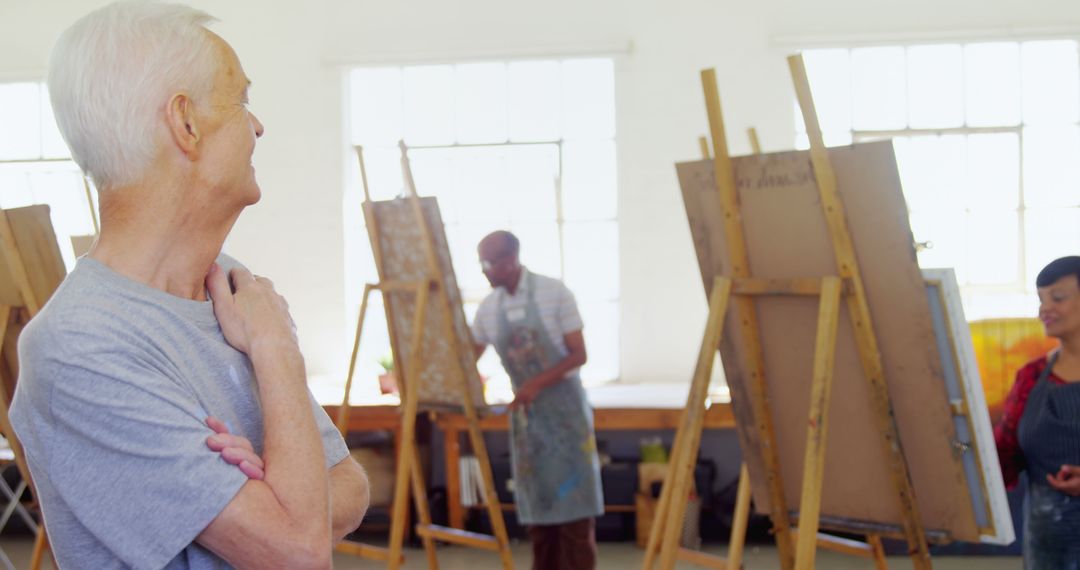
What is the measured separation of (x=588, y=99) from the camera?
6617 mm

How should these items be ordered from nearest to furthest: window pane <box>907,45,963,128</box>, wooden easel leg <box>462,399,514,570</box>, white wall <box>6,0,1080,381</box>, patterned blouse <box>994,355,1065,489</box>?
1. patterned blouse <box>994,355,1065,489</box>
2. wooden easel leg <box>462,399,514,570</box>
3. white wall <box>6,0,1080,381</box>
4. window pane <box>907,45,963,128</box>

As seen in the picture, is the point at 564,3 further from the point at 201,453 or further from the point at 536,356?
the point at 201,453

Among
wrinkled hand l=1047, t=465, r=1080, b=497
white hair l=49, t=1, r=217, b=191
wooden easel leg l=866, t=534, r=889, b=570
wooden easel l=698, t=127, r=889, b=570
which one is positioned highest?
white hair l=49, t=1, r=217, b=191

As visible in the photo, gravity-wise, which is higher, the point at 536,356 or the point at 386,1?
the point at 386,1

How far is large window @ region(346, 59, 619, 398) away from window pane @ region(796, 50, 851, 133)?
1167mm

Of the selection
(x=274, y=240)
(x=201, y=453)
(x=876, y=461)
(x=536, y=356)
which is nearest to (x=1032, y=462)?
(x=876, y=461)

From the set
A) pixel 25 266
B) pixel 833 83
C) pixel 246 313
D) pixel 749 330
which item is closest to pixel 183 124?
pixel 246 313

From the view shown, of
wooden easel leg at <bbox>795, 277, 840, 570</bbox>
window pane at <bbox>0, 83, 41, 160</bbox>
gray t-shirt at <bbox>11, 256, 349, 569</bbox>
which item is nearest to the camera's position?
gray t-shirt at <bbox>11, 256, 349, 569</bbox>

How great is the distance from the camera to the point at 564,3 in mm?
6531

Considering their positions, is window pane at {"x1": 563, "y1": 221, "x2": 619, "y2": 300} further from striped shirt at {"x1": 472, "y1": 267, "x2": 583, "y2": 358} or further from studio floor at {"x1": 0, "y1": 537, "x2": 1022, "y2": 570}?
striped shirt at {"x1": 472, "y1": 267, "x2": 583, "y2": 358}

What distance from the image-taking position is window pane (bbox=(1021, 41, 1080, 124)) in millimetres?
6453

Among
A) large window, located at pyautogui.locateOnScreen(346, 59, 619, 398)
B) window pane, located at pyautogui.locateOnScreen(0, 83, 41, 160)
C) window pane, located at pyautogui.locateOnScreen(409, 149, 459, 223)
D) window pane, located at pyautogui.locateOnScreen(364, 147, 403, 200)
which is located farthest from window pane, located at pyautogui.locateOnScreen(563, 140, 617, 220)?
window pane, located at pyautogui.locateOnScreen(0, 83, 41, 160)

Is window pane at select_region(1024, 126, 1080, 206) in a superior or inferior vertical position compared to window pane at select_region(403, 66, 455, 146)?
inferior

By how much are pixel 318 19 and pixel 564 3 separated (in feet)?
4.68
